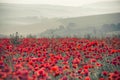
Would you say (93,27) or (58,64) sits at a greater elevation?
(93,27)

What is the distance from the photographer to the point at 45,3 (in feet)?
15.0

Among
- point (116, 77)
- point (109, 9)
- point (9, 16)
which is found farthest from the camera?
point (109, 9)

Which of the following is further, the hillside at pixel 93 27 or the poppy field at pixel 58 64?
the hillside at pixel 93 27

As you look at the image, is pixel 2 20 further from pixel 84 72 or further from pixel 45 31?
pixel 45 31

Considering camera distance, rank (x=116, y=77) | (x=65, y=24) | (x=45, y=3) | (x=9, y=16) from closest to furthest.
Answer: (x=116, y=77) → (x=9, y=16) → (x=45, y=3) → (x=65, y=24)

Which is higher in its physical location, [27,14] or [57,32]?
[27,14]

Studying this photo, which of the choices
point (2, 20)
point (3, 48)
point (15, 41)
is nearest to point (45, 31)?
point (15, 41)

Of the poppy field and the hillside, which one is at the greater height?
the hillside

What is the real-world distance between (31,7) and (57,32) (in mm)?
1384

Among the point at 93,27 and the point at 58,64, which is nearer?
the point at 58,64

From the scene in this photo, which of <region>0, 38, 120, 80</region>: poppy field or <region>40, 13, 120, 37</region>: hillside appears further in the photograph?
<region>40, 13, 120, 37</region>: hillside

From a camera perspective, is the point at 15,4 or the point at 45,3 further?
the point at 45,3

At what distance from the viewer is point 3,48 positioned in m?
3.08

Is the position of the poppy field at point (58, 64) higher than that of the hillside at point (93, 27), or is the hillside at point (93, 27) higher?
the hillside at point (93, 27)
